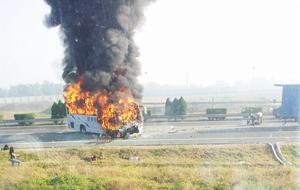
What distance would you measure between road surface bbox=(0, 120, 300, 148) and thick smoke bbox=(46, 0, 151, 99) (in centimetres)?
414

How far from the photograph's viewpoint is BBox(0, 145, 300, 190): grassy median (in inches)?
795

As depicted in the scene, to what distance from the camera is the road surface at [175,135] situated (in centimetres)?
2941

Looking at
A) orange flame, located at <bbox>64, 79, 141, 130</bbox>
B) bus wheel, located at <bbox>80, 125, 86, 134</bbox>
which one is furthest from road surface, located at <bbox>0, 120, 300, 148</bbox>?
orange flame, located at <bbox>64, 79, 141, 130</bbox>

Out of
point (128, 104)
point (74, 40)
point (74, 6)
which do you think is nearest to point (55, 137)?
point (128, 104)

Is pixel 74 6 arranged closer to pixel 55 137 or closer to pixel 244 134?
pixel 55 137

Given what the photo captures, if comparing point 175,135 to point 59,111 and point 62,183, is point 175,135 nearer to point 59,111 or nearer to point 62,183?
point 62,183

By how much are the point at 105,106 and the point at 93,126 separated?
1772mm

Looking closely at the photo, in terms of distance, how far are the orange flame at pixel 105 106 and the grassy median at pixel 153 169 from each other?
5383mm

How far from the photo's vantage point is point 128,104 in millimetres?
33156

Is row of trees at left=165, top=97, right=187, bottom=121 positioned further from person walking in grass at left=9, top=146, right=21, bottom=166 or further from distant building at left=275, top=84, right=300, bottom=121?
person walking in grass at left=9, top=146, right=21, bottom=166

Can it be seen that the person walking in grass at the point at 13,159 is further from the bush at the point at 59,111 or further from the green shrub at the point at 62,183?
the bush at the point at 59,111

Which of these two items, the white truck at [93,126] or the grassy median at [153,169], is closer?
the grassy median at [153,169]

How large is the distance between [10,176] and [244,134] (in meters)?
17.2

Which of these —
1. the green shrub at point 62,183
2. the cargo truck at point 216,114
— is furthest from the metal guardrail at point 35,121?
the green shrub at point 62,183
